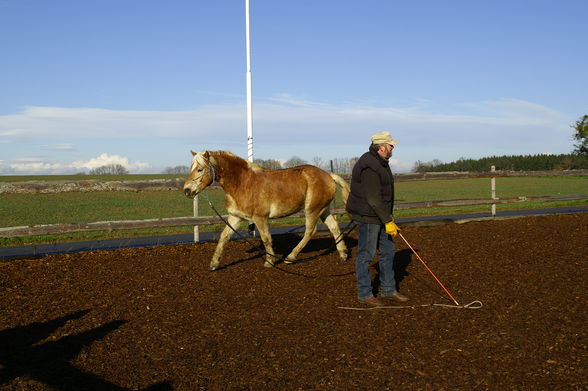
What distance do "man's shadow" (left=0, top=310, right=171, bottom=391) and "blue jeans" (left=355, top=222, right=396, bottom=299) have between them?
3.20m

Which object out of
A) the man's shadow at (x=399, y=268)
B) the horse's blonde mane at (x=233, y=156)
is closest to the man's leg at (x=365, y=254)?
the man's shadow at (x=399, y=268)

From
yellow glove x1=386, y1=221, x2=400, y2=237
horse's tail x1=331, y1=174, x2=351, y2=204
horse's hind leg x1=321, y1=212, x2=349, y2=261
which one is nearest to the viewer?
yellow glove x1=386, y1=221, x2=400, y2=237

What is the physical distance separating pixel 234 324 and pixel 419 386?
2.62 metres

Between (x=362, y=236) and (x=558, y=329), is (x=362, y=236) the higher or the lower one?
A: the higher one

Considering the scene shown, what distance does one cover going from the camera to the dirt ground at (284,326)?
472 centimetres

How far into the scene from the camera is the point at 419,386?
450 centimetres

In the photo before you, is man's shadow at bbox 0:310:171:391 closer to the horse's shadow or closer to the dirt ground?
the dirt ground

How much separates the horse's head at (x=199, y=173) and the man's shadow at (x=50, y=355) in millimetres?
2886

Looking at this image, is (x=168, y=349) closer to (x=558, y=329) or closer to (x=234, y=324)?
(x=234, y=324)

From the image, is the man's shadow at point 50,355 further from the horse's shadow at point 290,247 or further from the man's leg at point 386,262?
the horse's shadow at point 290,247

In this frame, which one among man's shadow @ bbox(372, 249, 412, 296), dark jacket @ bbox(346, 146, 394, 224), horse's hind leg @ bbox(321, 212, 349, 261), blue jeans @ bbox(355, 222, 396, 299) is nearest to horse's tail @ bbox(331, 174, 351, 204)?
horse's hind leg @ bbox(321, 212, 349, 261)

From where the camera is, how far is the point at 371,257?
709 centimetres

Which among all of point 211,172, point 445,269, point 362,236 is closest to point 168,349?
point 362,236

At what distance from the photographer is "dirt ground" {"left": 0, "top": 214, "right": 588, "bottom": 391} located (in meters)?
4.72
